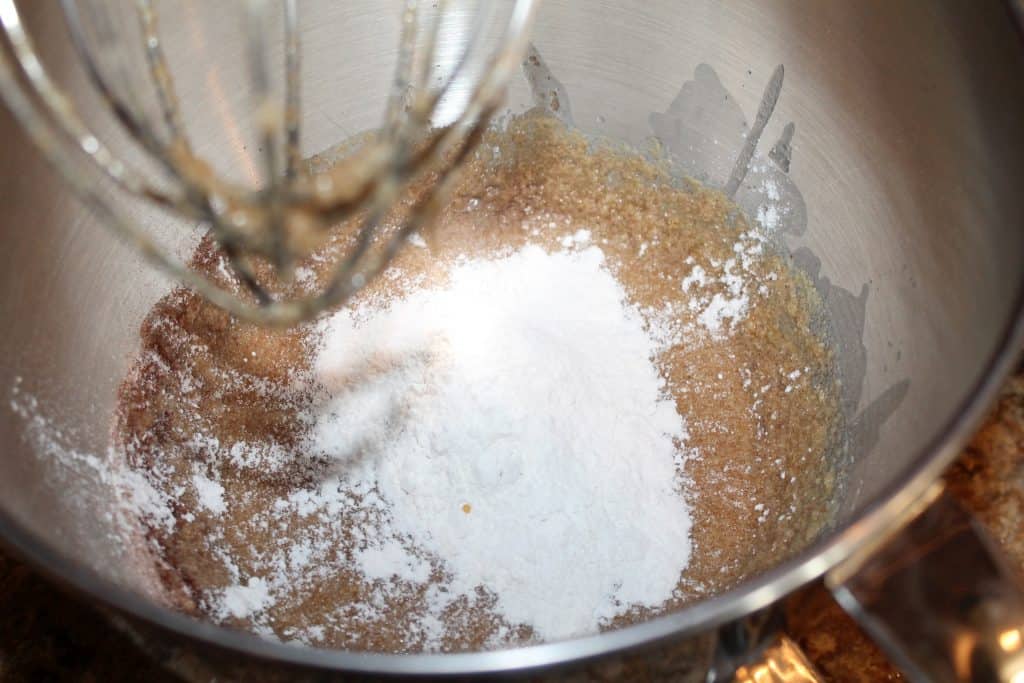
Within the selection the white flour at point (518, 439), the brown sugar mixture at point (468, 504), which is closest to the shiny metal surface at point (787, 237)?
the brown sugar mixture at point (468, 504)

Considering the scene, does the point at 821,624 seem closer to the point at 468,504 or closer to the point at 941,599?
the point at 941,599

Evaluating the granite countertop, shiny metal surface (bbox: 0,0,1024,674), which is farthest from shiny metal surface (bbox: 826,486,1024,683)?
the granite countertop

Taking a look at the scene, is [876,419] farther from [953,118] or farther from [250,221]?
[250,221]

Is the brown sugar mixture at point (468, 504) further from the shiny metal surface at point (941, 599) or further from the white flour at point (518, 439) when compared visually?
the shiny metal surface at point (941, 599)

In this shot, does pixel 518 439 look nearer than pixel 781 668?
No

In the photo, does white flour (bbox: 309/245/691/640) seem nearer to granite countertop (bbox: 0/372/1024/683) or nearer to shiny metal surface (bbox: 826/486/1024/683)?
granite countertop (bbox: 0/372/1024/683)

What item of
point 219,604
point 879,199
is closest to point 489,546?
point 219,604

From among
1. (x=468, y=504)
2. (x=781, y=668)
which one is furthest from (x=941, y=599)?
(x=468, y=504)
